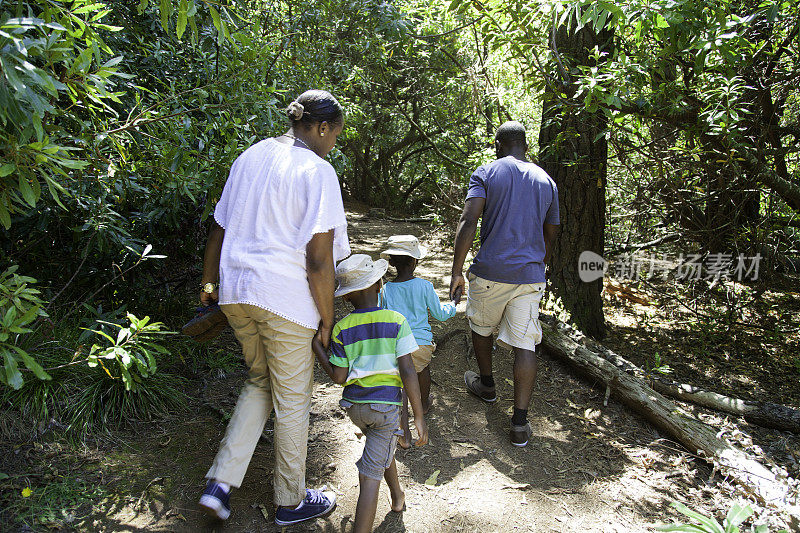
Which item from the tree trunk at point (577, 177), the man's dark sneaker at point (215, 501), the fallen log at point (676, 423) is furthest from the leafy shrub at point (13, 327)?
the tree trunk at point (577, 177)

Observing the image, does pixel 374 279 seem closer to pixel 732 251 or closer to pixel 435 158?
pixel 732 251

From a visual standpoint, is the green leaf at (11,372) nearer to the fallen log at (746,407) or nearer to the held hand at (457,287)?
the held hand at (457,287)

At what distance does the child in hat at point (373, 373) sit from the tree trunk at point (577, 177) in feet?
10.2

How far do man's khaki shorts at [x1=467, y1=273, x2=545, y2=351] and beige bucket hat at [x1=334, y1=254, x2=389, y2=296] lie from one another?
1.31m

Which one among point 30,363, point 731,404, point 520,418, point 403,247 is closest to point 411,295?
point 403,247

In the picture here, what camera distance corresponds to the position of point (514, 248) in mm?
3725

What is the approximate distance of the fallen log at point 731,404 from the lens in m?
4.14

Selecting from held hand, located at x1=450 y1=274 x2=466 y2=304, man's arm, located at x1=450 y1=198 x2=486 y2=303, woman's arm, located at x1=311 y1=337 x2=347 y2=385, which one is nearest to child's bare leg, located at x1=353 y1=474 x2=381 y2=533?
woman's arm, located at x1=311 y1=337 x2=347 y2=385

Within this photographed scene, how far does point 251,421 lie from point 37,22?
1.90 m

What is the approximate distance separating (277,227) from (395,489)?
1535mm

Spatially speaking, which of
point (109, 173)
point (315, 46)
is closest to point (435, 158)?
point (315, 46)

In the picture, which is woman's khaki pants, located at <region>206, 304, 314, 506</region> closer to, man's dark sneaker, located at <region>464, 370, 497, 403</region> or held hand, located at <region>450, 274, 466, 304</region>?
held hand, located at <region>450, 274, 466, 304</region>

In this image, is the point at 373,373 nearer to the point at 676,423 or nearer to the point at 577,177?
the point at 676,423

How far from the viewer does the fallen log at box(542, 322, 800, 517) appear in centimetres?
306
